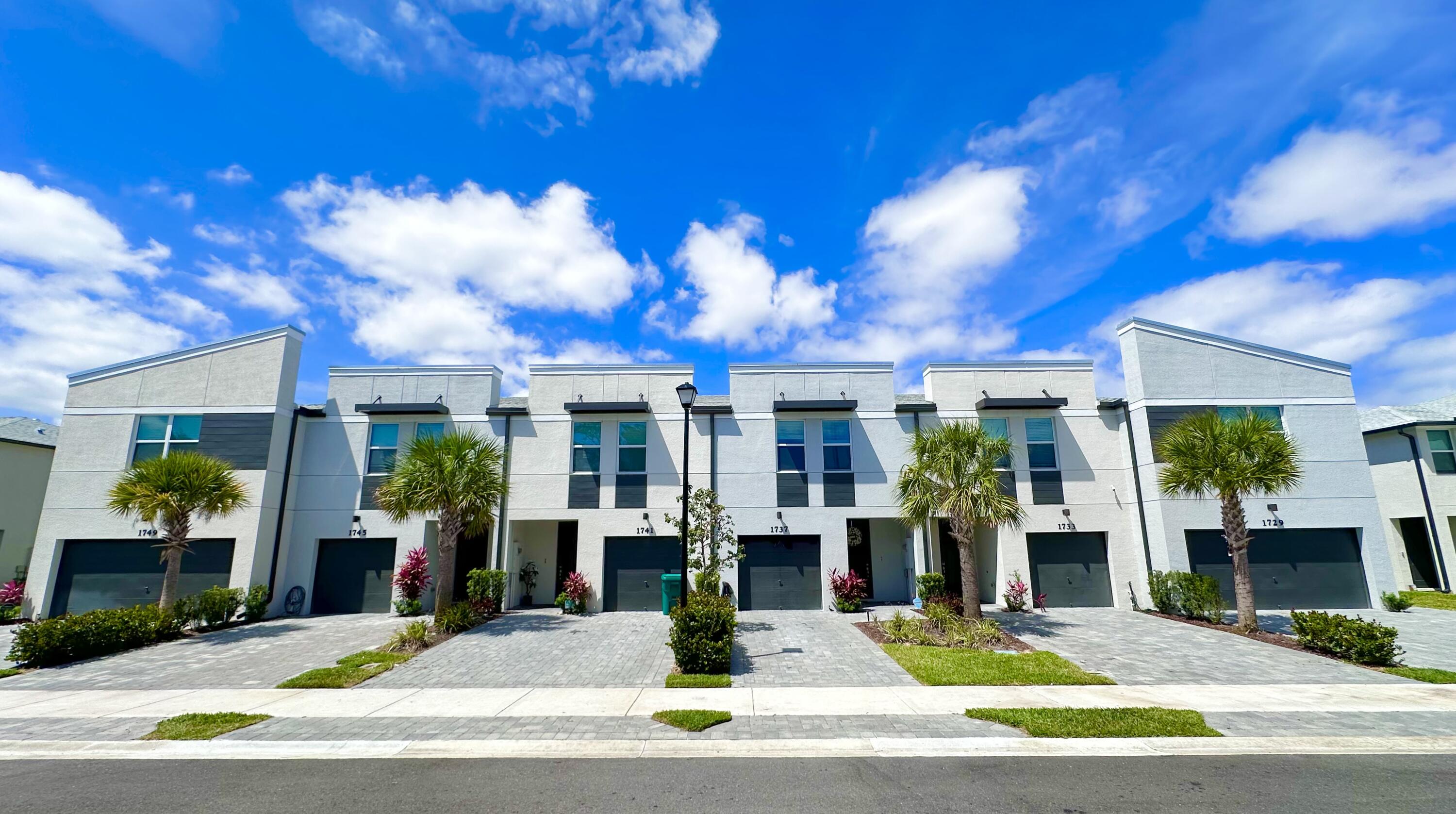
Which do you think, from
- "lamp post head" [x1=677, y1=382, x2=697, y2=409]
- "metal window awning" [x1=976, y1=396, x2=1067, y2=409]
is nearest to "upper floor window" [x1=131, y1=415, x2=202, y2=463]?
"lamp post head" [x1=677, y1=382, x2=697, y2=409]

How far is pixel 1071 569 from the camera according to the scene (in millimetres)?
19219

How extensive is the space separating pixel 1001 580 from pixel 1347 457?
39.0ft

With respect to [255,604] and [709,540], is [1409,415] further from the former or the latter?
[255,604]

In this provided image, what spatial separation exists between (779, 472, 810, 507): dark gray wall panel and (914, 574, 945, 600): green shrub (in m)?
4.18

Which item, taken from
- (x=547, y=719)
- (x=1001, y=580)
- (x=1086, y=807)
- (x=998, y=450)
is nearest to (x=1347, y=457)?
(x=1001, y=580)

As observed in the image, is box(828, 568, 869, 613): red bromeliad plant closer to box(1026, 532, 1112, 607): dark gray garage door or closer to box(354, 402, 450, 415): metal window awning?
box(1026, 532, 1112, 607): dark gray garage door

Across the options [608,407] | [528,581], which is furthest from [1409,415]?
[528,581]

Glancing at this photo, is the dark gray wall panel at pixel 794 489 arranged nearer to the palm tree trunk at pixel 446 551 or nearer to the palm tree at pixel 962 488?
the palm tree at pixel 962 488

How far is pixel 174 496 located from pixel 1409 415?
42.3 meters

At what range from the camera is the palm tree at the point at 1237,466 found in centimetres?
1473

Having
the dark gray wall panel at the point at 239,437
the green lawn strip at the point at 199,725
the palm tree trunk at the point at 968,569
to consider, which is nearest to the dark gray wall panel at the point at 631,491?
the palm tree trunk at the point at 968,569

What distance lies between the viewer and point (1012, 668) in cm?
1132

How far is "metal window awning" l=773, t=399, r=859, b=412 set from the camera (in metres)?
19.5

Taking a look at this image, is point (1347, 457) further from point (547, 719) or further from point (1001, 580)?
point (547, 719)
